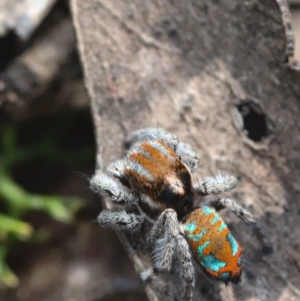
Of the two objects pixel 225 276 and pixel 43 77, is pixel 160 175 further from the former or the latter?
pixel 43 77

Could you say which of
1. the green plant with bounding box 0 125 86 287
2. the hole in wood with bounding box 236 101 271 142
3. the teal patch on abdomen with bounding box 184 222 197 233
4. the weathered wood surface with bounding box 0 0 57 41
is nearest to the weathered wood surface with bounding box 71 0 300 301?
the hole in wood with bounding box 236 101 271 142

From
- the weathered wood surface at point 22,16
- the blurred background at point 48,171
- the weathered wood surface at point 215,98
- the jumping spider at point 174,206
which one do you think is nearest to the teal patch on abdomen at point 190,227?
the jumping spider at point 174,206

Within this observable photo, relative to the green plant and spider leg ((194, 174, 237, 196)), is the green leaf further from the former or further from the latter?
spider leg ((194, 174, 237, 196))

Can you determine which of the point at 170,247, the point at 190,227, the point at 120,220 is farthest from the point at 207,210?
the point at 120,220

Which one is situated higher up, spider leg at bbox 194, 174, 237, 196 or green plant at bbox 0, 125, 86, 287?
spider leg at bbox 194, 174, 237, 196

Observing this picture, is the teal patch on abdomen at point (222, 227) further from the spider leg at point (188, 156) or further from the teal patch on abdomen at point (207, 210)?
the spider leg at point (188, 156)

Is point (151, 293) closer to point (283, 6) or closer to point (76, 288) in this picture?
point (76, 288)
